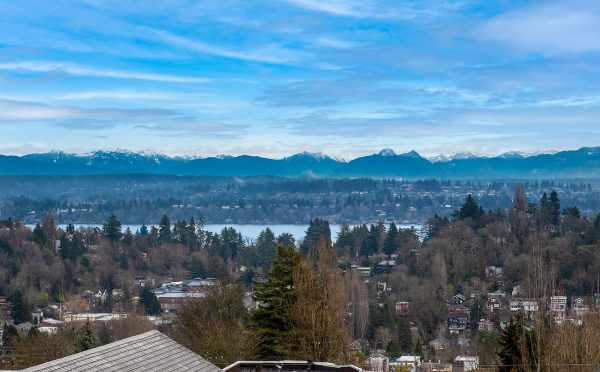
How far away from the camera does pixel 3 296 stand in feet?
191

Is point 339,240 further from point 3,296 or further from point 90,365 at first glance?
point 90,365

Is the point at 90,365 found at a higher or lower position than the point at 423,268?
higher

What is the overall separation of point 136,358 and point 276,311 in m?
7.79

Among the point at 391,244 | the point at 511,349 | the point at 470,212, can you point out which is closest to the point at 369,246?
the point at 391,244

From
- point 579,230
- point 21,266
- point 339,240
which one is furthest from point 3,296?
point 579,230

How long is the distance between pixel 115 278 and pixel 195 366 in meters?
54.6

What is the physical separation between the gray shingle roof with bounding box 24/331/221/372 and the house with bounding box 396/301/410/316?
35784 mm

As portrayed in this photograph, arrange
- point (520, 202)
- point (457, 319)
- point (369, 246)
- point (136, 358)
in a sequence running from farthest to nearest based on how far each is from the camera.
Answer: point (369, 246)
point (520, 202)
point (457, 319)
point (136, 358)

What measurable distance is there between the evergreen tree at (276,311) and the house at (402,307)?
28859 millimetres

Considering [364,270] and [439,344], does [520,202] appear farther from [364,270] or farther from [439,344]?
[439,344]

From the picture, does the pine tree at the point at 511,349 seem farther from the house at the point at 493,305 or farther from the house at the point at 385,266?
the house at the point at 385,266

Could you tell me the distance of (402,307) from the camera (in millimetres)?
49188

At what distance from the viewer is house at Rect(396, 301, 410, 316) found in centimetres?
4816

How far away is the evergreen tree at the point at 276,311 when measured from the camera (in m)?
18.7
